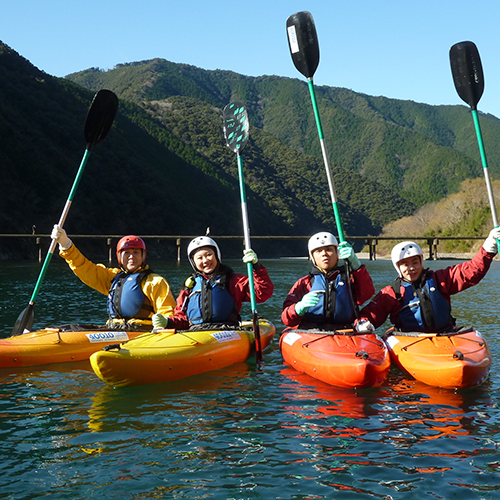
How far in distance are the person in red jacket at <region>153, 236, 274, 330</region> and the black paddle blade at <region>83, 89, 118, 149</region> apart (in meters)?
3.80

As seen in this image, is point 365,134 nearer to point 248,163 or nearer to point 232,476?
point 248,163

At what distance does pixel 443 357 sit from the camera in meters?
5.68

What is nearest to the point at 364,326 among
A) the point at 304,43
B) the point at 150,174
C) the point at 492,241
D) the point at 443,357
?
the point at 443,357

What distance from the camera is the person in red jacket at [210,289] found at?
22.7 feet

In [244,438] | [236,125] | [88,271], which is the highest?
[236,125]

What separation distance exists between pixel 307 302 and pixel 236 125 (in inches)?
175

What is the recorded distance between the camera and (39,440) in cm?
443

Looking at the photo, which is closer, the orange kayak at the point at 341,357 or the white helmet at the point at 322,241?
the orange kayak at the point at 341,357

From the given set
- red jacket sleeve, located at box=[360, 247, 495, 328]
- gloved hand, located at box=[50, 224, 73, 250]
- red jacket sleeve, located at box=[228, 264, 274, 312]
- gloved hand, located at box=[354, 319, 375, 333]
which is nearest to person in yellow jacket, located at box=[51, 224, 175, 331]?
gloved hand, located at box=[50, 224, 73, 250]

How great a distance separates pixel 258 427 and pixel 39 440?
1.75 meters

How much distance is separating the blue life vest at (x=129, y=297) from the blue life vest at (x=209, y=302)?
666mm

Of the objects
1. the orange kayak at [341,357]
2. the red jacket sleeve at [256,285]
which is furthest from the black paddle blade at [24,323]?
the orange kayak at [341,357]

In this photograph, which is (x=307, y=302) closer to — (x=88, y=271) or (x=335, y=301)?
(x=335, y=301)

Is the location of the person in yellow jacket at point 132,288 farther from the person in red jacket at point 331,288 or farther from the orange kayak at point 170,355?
the person in red jacket at point 331,288
